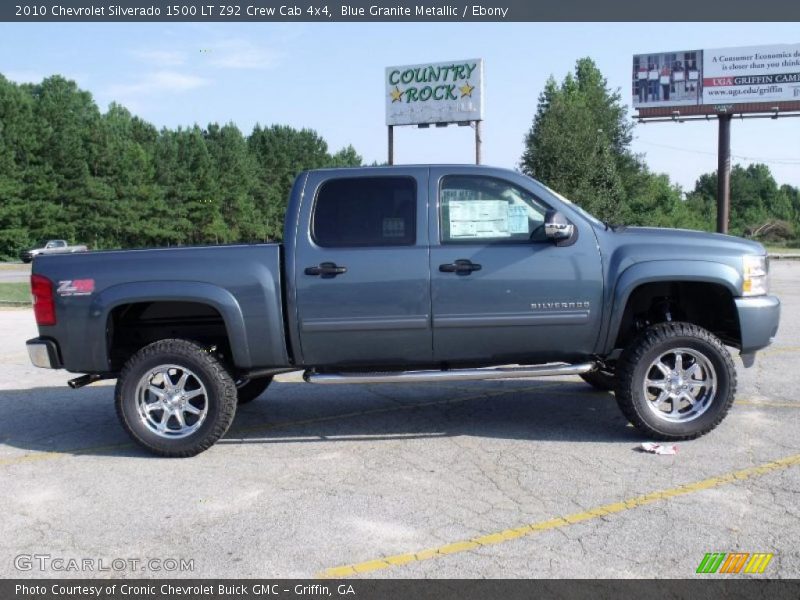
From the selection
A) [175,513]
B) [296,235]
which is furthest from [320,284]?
[175,513]

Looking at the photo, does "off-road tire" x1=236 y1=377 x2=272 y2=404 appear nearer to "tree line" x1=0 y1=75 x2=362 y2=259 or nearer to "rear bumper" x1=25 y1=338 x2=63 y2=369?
"rear bumper" x1=25 y1=338 x2=63 y2=369

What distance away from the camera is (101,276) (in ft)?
18.0

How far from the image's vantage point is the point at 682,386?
5.64m

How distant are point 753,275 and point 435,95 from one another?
2730cm

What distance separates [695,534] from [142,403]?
3.79m

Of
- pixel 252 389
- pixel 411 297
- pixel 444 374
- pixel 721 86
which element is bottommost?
pixel 252 389

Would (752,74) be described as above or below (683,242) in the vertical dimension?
above

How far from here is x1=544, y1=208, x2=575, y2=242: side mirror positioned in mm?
5316

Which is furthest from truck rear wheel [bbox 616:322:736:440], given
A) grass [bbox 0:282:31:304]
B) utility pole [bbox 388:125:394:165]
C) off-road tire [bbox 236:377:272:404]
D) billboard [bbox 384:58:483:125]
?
utility pole [bbox 388:125:394:165]

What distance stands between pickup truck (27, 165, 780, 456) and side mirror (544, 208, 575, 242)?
12 millimetres

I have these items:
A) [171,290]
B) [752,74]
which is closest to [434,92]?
[752,74]

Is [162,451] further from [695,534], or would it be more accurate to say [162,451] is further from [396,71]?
[396,71]
